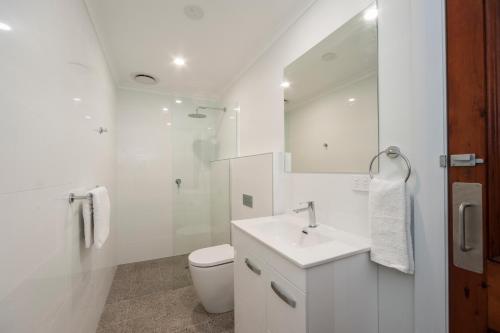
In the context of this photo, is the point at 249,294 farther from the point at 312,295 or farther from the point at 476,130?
the point at 476,130

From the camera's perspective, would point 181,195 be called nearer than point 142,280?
No

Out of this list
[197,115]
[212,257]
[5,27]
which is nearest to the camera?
[5,27]

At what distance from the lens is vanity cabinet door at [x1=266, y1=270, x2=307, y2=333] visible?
88 cm

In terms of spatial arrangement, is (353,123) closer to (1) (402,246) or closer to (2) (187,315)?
(1) (402,246)

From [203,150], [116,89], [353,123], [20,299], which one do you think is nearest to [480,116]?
[353,123]

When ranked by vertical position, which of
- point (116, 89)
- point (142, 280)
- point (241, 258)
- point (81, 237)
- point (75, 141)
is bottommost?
point (142, 280)

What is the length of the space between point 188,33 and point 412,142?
1.92 metres

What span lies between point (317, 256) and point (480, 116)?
0.82m

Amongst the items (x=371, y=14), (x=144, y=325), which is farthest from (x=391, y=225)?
(x=144, y=325)

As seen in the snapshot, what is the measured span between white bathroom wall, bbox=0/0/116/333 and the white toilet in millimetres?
790

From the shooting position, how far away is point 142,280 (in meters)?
2.46

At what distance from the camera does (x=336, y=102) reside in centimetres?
137

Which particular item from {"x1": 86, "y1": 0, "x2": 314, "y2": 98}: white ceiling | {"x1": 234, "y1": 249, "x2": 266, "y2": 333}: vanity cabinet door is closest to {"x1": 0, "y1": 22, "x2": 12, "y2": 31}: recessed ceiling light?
{"x1": 86, "y1": 0, "x2": 314, "y2": 98}: white ceiling

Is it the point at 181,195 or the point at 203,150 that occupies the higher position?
the point at 203,150
